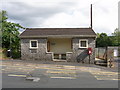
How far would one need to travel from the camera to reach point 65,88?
715cm

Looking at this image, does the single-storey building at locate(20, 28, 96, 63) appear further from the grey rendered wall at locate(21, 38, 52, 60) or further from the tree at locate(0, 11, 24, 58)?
the tree at locate(0, 11, 24, 58)

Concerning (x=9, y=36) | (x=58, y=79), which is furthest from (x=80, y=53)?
(x=9, y=36)

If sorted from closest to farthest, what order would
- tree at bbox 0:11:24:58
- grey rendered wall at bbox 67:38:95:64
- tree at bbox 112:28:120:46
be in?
grey rendered wall at bbox 67:38:95:64 < tree at bbox 0:11:24:58 < tree at bbox 112:28:120:46

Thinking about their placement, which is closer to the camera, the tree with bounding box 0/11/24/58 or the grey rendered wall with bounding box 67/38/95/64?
the grey rendered wall with bounding box 67/38/95/64

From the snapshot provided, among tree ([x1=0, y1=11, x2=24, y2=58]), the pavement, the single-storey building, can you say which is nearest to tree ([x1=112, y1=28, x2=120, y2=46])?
the single-storey building

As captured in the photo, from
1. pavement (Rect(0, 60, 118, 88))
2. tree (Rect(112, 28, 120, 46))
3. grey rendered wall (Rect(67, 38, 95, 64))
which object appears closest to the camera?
pavement (Rect(0, 60, 118, 88))

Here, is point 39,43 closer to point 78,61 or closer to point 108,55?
point 78,61

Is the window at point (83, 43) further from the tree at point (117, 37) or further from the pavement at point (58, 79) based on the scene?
the tree at point (117, 37)

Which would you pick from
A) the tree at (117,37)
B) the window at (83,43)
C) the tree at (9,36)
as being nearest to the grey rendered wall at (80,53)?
the window at (83,43)

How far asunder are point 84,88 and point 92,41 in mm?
10590

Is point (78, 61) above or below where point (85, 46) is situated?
below

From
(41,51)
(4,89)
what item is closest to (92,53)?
(41,51)

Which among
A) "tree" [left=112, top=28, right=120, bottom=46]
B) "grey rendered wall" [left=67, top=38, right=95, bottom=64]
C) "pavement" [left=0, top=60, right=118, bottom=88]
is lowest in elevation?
"pavement" [left=0, top=60, right=118, bottom=88]

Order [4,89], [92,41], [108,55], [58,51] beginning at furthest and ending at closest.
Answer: [58,51] → [92,41] → [108,55] → [4,89]
